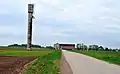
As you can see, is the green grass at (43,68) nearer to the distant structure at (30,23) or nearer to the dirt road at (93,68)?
the dirt road at (93,68)

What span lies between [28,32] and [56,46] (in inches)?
2628

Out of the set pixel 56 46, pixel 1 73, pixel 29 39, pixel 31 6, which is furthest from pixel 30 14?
pixel 1 73

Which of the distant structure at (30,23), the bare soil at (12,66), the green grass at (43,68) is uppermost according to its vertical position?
the distant structure at (30,23)

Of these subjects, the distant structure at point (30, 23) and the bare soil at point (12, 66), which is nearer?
the bare soil at point (12, 66)

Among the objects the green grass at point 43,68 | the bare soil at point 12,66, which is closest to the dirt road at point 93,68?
the green grass at point 43,68

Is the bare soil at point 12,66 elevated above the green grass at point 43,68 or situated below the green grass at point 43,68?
below

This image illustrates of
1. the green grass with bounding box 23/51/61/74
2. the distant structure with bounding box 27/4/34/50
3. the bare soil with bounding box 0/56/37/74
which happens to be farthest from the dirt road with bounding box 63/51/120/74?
the distant structure with bounding box 27/4/34/50

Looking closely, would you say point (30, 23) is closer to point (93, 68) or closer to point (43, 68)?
point (43, 68)

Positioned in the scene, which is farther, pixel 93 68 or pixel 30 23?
pixel 30 23

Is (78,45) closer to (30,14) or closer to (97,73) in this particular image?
(30,14)

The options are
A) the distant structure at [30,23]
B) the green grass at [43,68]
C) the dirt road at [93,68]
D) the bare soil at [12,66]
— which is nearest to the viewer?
the dirt road at [93,68]

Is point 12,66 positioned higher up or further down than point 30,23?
further down

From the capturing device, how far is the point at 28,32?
133 m

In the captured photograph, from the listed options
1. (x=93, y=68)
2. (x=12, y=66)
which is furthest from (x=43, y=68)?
(x=12, y=66)
